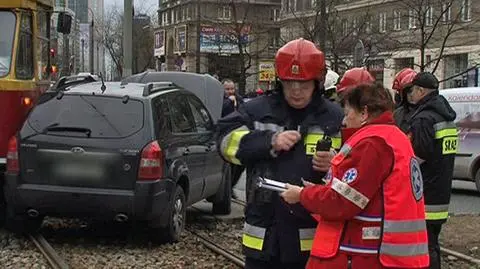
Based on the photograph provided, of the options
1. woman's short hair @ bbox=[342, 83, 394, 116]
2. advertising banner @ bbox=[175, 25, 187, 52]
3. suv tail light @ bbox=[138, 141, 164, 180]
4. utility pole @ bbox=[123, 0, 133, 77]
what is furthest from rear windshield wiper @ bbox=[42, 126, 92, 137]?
advertising banner @ bbox=[175, 25, 187, 52]

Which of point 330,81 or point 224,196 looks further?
point 224,196

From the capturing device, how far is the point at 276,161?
3.46 metres

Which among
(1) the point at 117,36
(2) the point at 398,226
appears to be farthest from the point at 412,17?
(1) the point at 117,36

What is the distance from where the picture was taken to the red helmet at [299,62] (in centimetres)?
345

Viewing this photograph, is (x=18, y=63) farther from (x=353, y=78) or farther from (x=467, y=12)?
(x=467, y=12)

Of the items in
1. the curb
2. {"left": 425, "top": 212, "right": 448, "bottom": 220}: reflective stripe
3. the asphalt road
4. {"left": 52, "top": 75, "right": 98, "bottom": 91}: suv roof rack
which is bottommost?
the asphalt road

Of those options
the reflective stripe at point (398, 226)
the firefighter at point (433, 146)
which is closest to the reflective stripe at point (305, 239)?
the reflective stripe at point (398, 226)

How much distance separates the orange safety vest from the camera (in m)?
3.01

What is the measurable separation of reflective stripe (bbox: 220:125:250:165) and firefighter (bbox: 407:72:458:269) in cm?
180

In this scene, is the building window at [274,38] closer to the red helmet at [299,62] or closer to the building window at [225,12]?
the building window at [225,12]

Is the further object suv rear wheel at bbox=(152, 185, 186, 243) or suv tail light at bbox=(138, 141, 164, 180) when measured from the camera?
suv rear wheel at bbox=(152, 185, 186, 243)

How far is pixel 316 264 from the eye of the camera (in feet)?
10.3

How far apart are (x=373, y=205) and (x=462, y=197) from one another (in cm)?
1103

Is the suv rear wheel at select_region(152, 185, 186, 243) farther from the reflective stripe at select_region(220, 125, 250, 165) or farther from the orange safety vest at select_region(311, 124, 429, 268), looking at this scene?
the orange safety vest at select_region(311, 124, 429, 268)
